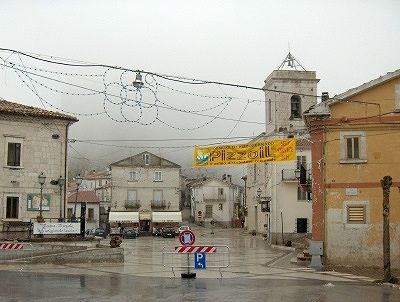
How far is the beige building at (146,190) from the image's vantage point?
77.6 meters

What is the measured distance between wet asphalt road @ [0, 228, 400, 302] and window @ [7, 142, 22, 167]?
30.3 ft

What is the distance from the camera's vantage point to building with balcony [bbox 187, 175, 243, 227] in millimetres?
97875

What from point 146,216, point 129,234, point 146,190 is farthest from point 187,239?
point 146,190

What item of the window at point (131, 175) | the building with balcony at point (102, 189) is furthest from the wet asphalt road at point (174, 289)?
the window at point (131, 175)

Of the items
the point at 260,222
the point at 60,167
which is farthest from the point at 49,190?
the point at 260,222

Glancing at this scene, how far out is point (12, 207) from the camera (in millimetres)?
32000

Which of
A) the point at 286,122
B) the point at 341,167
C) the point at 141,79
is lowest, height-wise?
the point at 341,167

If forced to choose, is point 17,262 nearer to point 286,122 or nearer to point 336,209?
point 336,209

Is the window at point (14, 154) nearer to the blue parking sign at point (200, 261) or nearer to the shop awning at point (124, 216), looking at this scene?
the blue parking sign at point (200, 261)

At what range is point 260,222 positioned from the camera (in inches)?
2547

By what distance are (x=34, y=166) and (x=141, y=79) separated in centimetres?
1788

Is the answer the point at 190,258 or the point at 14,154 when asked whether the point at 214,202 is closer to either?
the point at 14,154

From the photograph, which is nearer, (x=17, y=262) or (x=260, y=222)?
(x=17, y=262)

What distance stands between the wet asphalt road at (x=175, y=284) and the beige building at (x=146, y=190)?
173 feet
